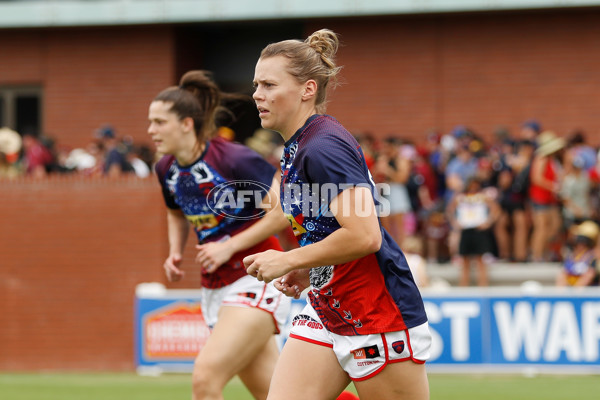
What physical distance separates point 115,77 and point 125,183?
6066 mm

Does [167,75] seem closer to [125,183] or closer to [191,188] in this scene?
[125,183]

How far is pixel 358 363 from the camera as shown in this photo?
3.97m

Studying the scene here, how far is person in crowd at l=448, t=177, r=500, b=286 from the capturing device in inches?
475

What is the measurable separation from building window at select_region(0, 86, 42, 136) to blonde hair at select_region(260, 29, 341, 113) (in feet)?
49.9

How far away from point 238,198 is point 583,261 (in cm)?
677

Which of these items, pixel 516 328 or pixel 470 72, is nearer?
pixel 516 328

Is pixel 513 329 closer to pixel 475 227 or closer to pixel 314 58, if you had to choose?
pixel 475 227

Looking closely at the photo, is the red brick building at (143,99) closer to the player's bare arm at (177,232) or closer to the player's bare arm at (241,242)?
the player's bare arm at (177,232)

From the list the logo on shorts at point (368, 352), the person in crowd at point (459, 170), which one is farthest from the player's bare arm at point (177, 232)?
the person in crowd at point (459, 170)

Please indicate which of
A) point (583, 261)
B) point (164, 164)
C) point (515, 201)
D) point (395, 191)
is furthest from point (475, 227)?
point (164, 164)

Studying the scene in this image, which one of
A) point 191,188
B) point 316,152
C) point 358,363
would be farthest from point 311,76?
point 191,188

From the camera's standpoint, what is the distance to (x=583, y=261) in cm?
1113

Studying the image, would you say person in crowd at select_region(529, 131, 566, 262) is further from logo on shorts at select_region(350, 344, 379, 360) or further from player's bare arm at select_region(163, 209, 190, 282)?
logo on shorts at select_region(350, 344, 379, 360)

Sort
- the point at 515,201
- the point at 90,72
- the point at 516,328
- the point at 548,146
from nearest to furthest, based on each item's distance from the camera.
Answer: the point at 516,328, the point at 548,146, the point at 515,201, the point at 90,72
